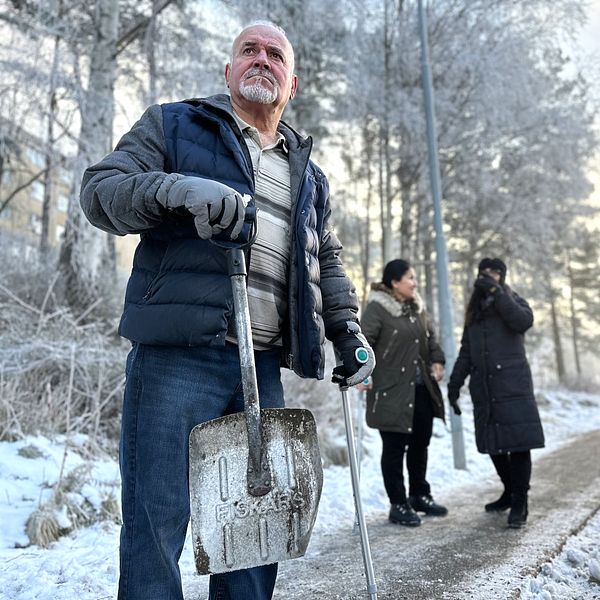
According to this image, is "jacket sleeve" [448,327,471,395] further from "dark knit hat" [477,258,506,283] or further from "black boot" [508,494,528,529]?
"black boot" [508,494,528,529]

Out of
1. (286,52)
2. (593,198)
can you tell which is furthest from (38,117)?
(593,198)

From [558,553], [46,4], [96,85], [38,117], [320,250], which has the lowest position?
[558,553]

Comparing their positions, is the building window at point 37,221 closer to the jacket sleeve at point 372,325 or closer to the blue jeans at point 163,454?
the jacket sleeve at point 372,325

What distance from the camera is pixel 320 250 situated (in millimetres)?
2373

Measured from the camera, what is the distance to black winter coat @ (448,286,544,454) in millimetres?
4527

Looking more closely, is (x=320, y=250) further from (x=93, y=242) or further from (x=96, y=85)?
(x=96, y=85)

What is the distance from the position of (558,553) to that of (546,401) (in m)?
12.7

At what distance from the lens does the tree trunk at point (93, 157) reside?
773cm

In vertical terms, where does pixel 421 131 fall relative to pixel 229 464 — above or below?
above

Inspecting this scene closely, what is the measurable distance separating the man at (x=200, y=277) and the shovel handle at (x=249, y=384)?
6cm

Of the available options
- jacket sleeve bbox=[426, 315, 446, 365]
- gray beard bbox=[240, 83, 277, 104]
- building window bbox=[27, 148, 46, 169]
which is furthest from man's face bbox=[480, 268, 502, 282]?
building window bbox=[27, 148, 46, 169]

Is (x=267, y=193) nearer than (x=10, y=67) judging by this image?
Yes

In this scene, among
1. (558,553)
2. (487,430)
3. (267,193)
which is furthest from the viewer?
Result: (487,430)

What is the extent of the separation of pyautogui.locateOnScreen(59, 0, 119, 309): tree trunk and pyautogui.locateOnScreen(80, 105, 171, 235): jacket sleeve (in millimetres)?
6075
